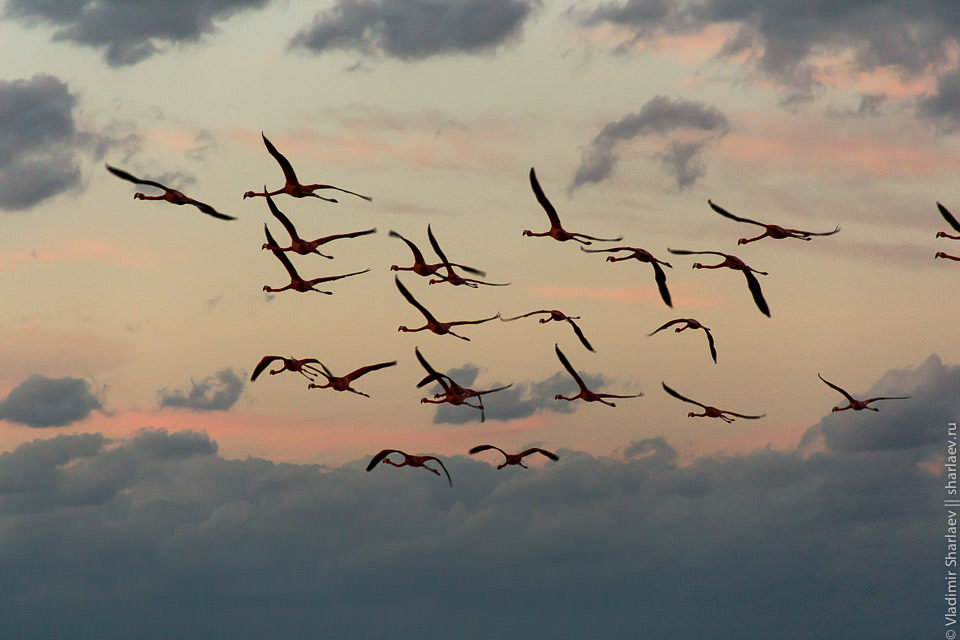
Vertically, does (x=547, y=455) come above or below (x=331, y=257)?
below

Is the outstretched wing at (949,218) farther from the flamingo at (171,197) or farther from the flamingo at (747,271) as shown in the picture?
the flamingo at (171,197)

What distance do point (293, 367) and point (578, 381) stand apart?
16083mm

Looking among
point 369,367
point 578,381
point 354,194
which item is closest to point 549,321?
point 578,381

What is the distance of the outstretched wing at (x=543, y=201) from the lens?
204 ft

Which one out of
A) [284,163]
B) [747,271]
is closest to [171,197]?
[284,163]

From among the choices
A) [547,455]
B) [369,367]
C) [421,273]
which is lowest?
[547,455]

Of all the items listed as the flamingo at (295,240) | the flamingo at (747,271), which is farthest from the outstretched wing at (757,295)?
the flamingo at (295,240)

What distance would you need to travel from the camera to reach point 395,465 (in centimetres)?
7756

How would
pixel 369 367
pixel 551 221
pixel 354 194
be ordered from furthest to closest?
pixel 369 367 < pixel 551 221 < pixel 354 194

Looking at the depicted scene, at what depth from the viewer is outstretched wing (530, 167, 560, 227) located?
6216cm

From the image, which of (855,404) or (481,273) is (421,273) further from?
(855,404)

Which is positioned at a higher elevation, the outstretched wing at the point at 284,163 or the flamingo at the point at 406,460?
the outstretched wing at the point at 284,163

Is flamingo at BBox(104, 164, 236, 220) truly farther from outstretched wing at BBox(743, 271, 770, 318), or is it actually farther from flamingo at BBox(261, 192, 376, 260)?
outstretched wing at BBox(743, 271, 770, 318)

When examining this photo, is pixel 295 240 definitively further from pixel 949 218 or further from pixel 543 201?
pixel 949 218
